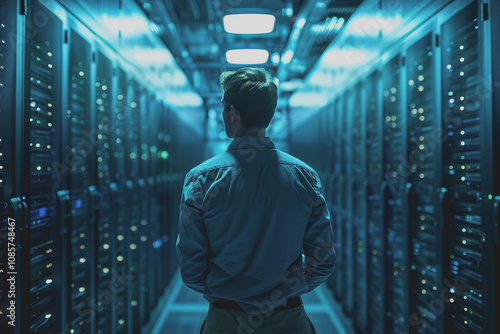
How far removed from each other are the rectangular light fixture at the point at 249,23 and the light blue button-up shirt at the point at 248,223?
5.77ft

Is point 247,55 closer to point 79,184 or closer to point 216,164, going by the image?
point 79,184

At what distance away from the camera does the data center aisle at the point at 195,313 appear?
356 cm

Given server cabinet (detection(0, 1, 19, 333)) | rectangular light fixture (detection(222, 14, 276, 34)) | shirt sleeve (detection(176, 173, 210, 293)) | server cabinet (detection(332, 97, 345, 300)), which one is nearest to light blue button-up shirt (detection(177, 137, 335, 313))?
shirt sleeve (detection(176, 173, 210, 293))

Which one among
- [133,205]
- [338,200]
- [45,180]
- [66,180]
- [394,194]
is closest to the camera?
[45,180]

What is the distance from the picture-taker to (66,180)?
76.0 inches

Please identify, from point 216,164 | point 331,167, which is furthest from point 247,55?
point 216,164

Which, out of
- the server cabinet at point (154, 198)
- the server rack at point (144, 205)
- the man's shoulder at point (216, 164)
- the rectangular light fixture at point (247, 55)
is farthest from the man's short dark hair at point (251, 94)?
the server cabinet at point (154, 198)

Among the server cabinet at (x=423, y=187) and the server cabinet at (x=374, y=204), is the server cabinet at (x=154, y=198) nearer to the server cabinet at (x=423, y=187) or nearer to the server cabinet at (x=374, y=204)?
the server cabinet at (x=374, y=204)

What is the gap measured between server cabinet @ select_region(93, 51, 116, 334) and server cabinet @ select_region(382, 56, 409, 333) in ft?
6.29

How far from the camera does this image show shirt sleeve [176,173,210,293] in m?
1.22

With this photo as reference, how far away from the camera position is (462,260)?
5.87ft

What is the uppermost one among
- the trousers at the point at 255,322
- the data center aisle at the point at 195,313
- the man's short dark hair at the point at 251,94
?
the man's short dark hair at the point at 251,94

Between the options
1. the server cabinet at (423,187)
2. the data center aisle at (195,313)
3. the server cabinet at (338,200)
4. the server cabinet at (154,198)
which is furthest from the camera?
the server cabinet at (338,200)

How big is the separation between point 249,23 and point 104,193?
64.0 inches
